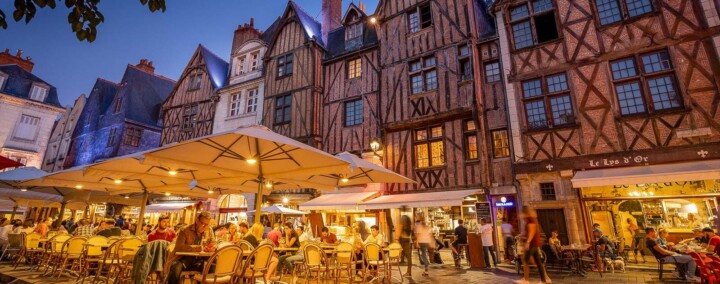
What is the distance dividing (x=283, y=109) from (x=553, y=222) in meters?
11.5

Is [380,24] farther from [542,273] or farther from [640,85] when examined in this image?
[542,273]

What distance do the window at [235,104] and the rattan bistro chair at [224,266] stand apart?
45.8 ft

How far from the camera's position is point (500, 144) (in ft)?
33.8

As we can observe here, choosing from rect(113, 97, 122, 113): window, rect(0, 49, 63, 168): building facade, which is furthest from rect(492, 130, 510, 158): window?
rect(0, 49, 63, 168): building facade

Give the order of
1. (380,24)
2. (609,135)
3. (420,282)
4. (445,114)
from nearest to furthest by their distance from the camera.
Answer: (420,282)
(609,135)
(445,114)
(380,24)

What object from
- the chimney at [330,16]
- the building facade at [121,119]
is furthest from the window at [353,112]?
the building facade at [121,119]

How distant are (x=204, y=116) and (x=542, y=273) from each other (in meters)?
17.6

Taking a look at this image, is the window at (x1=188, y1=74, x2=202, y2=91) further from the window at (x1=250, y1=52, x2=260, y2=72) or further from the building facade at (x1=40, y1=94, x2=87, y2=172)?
the building facade at (x1=40, y1=94, x2=87, y2=172)

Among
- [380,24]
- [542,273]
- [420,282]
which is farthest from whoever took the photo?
[380,24]

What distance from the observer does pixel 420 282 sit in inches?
259

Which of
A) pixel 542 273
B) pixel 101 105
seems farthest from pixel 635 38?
pixel 101 105

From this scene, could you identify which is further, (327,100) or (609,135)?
(327,100)

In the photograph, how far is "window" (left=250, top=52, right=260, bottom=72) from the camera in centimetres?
1770

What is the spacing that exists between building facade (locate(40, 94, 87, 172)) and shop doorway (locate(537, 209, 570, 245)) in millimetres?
29527
